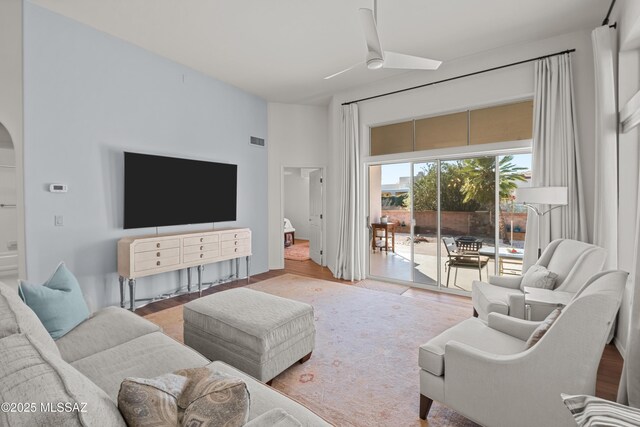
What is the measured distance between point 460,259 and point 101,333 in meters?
4.24

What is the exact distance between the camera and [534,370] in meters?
1.49

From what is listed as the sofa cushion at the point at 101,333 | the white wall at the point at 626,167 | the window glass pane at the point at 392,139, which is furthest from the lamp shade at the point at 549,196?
the sofa cushion at the point at 101,333

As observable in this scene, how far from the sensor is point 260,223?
572 cm

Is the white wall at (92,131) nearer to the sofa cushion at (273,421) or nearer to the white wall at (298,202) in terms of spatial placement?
the sofa cushion at (273,421)

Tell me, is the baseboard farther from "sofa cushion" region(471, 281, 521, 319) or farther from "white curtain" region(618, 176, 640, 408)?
"white curtain" region(618, 176, 640, 408)

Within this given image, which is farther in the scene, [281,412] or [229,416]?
[281,412]

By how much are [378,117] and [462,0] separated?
85.6 inches

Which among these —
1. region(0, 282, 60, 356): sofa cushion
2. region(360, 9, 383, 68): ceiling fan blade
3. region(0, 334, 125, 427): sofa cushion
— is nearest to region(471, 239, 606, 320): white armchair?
region(360, 9, 383, 68): ceiling fan blade

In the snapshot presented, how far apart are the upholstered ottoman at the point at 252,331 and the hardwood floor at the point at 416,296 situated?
5.79 feet

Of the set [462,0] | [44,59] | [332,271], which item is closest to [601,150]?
[462,0]

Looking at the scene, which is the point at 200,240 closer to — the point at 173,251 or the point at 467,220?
the point at 173,251

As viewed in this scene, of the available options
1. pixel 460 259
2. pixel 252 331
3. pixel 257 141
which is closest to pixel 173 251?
pixel 252 331

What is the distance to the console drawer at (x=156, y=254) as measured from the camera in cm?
354

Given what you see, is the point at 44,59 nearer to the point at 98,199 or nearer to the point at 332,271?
the point at 98,199
